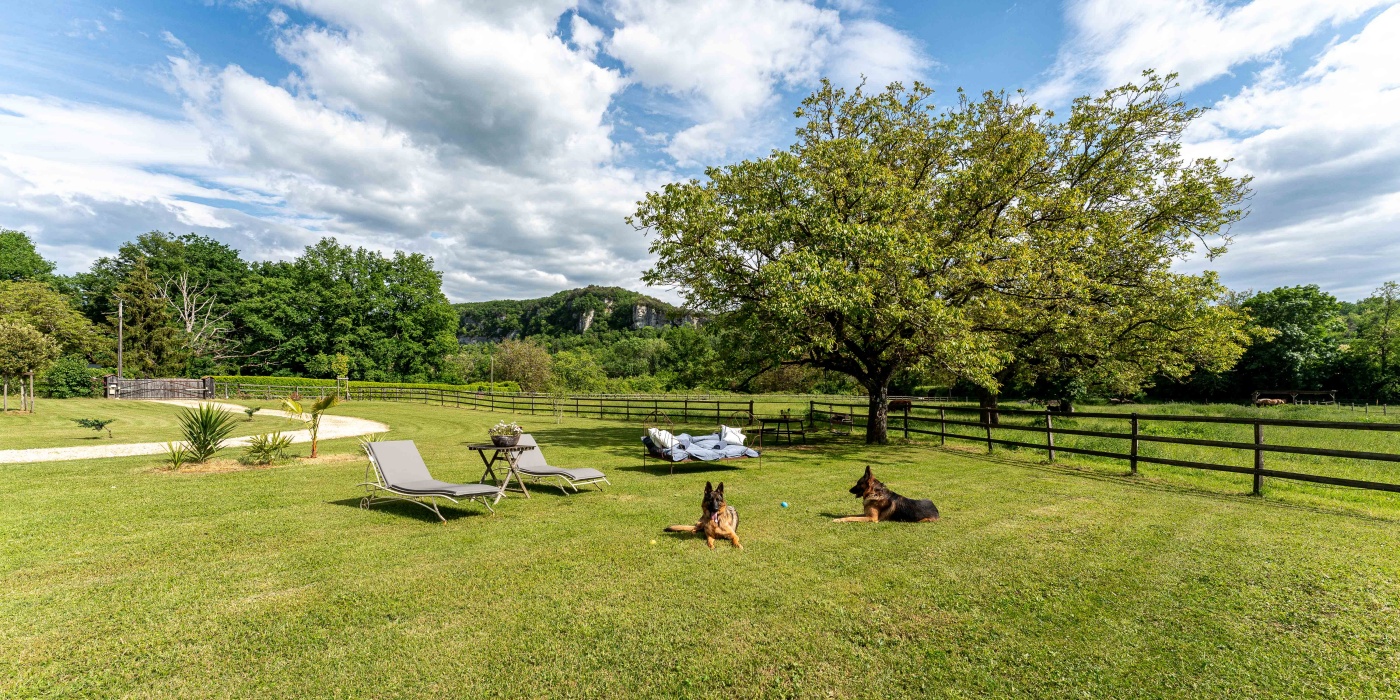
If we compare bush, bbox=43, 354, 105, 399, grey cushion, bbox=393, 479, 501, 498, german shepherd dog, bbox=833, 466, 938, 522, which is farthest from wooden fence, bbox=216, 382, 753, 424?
grey cushion, bbox=393, 479, 501, 498

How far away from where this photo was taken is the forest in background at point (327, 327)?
1430 inches

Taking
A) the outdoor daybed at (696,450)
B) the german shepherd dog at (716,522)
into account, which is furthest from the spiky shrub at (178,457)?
the german shepherd dog at (716,522)

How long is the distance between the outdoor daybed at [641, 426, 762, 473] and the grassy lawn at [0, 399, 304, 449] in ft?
41.0

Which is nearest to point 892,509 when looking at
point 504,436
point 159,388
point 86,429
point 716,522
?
point 716,522

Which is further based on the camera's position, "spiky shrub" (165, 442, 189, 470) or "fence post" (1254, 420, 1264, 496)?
"spiky shrub" (165, 442, 189, 470)

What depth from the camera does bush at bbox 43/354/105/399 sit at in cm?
3075

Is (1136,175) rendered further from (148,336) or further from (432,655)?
(148,336)

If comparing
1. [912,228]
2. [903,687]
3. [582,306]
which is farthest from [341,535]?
[582,306]

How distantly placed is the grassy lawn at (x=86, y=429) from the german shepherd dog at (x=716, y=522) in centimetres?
1504

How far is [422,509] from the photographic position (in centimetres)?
651

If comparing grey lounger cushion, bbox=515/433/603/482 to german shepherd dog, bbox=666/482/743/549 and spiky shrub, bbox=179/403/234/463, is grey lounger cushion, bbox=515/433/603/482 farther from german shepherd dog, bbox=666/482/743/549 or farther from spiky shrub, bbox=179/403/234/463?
spiky shrub, bbox=179/403/234/463

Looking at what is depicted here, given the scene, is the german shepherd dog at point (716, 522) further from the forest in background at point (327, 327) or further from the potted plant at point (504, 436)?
the forest in background at point (327, 327)

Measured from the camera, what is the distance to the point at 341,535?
17.4ft

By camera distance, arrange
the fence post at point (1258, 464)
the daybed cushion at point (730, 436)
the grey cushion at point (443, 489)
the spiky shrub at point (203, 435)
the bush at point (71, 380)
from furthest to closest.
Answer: the bush at point (71, 380) < the daybed cushion at point (730, 436) < the spiky shrub at point (203, 435) < the fence post at point (1258, 464) < the grey cushion at point (443, 489)
